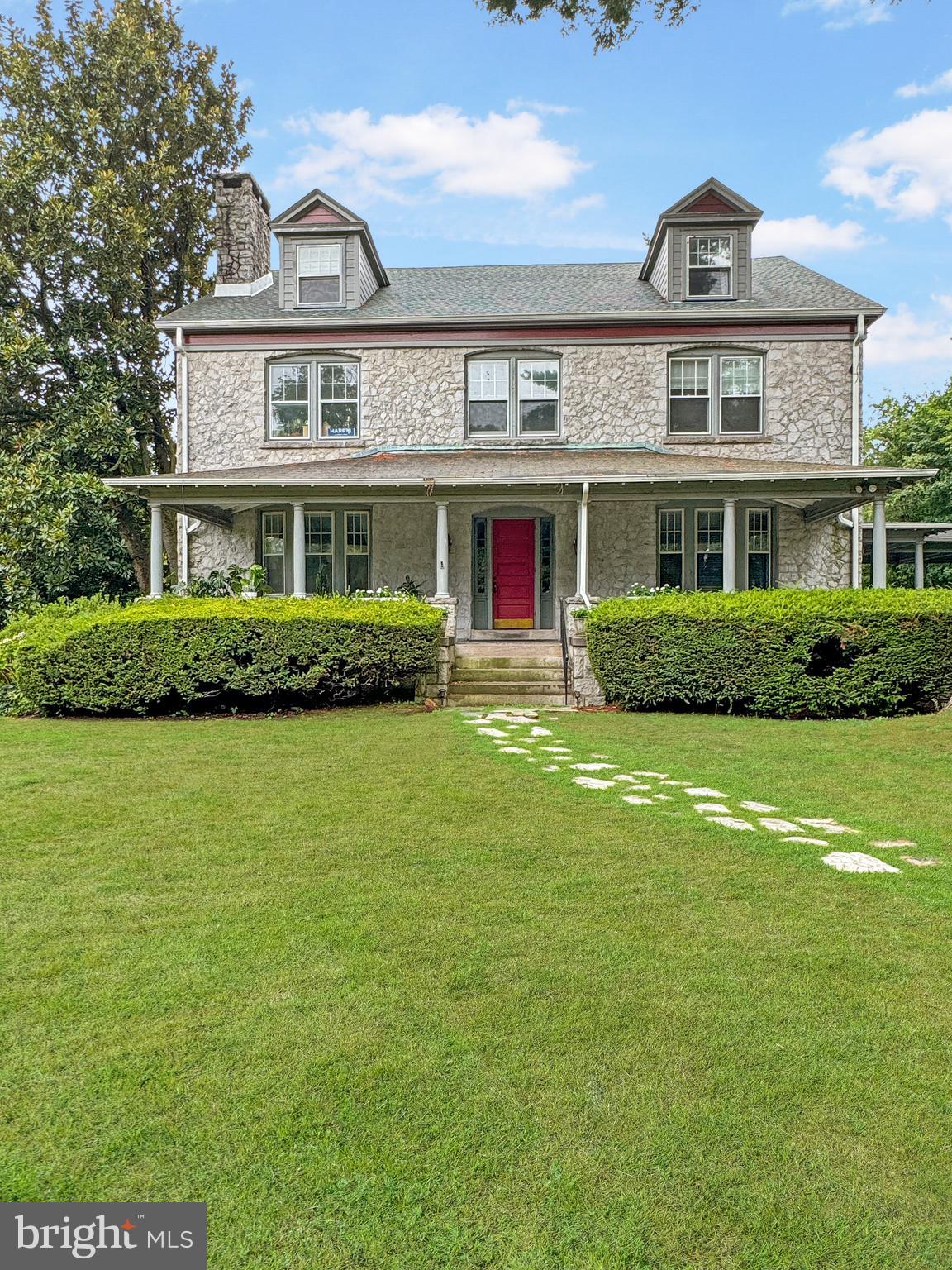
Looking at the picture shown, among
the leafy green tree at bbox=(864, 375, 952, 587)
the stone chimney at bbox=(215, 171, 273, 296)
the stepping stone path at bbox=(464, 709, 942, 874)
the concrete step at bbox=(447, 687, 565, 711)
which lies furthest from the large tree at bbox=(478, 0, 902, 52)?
the leafy green tree at bbox=(864, 375, 952, 587)

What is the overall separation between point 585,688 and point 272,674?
4.23 m

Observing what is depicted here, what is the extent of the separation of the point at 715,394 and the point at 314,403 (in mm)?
7694

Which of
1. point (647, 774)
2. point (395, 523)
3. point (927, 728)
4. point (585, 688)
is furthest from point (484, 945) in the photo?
point (395, 523)

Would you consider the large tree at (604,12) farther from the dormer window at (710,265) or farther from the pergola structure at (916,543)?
the pergola structure at (916,543)

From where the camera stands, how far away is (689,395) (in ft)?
49.6

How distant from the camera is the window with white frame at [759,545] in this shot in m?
15.0

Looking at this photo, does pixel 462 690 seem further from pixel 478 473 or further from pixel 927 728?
pixel 927 728

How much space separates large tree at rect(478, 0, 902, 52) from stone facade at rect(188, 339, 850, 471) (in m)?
9.61

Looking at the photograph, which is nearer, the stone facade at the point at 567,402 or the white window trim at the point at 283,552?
the stone facade at the point at 567,402

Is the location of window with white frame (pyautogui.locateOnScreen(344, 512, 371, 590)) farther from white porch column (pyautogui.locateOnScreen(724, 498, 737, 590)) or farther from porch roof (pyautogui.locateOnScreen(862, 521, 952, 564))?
porch roof (pyautogui.locateOnScreen(862, 521, 952, 564))

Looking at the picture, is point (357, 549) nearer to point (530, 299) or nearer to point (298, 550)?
point (298, 550)

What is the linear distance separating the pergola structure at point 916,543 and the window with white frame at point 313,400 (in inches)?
412

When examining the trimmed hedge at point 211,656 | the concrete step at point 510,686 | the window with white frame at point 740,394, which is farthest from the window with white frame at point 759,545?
the trimmed hedge at point 211,656

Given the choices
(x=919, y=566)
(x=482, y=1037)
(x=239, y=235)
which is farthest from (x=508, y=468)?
(x=482, y=1037)
